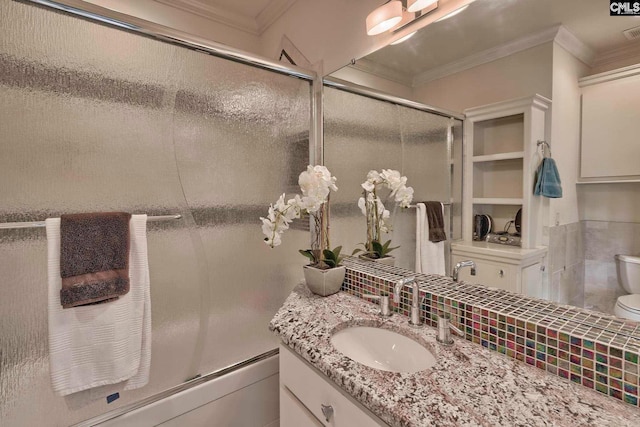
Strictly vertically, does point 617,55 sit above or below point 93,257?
above

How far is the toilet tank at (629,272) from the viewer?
0.67m

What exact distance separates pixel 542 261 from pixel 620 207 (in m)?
0.22

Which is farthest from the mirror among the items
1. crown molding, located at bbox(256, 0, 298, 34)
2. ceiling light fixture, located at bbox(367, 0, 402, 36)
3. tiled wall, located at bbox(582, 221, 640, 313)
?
crown molding, located at bbox(256, 0, 298, 34)

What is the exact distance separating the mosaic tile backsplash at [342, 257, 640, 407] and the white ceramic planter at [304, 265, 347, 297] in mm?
295

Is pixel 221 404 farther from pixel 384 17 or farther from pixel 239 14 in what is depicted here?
pixel 239 14

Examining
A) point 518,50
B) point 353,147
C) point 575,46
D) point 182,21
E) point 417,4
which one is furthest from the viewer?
point 182,21

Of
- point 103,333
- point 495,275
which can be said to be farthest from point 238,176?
point 495,275

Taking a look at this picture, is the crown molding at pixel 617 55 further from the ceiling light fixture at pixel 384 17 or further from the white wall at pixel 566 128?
the ceiling light fixture at pixel 384 17

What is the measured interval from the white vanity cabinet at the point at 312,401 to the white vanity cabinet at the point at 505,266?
1.93 feet

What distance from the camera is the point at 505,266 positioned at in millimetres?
902

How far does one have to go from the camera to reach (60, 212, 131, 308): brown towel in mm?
914

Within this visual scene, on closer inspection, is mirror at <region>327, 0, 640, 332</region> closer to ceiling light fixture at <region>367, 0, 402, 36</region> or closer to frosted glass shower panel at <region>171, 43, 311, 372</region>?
ceiling light fixture at <region>367, 0, 402, 36</region>

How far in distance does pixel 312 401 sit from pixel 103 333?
736mm

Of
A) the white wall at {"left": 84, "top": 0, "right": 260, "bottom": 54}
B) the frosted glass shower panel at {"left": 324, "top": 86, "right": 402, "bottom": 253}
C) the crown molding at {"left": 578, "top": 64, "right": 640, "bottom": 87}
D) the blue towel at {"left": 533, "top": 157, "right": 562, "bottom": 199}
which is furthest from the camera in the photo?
the white wall at {"left": 84, "top": 0, "right": 260, "bottom": 54}
